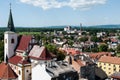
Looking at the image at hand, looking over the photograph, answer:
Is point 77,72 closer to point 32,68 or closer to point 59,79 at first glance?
point 59,79

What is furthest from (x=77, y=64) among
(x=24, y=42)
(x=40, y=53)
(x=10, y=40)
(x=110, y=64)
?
(x=110, y=64)

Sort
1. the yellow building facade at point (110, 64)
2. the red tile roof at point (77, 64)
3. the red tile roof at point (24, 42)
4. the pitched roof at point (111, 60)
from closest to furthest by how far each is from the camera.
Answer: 1. the red tile roof at point (77, 64)
2. the red tile roof at point (24, 42)
3. the yellow building facade at point (110, 64)
4. the pitched roof at point (111, 60)

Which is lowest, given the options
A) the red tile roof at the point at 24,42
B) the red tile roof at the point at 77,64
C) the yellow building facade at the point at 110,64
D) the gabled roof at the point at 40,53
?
the yellow building facade at the point at 110,64

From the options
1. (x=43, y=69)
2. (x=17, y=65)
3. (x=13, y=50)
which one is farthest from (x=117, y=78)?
(x=13, y=50)

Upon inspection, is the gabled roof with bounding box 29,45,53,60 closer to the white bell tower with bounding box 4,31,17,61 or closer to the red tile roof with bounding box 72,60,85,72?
the red tile roof with bounding box 72,60,85,72

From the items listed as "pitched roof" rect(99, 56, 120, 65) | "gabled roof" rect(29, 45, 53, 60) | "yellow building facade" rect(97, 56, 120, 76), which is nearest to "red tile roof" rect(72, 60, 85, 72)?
"gabled roof" rect(29, 45, 53, 60)

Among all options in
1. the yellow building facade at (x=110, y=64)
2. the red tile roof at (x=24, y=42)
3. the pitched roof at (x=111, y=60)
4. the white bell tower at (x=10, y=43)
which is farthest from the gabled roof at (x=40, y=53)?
the pitched roof at (x=111, y=60)

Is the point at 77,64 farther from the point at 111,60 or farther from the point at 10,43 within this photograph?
the point at 111,60

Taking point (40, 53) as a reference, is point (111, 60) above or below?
below

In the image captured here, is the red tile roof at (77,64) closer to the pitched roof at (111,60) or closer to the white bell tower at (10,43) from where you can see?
the white bell tower at (10,43)
